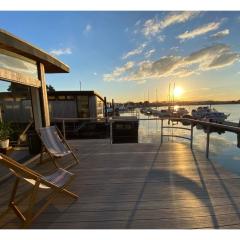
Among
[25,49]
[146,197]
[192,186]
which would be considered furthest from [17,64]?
[192,186]

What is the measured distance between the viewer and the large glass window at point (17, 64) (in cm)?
440

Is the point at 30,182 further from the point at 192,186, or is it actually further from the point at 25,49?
the point at 25,49

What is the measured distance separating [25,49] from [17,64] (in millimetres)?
525

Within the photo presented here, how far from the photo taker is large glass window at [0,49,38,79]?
173 inches

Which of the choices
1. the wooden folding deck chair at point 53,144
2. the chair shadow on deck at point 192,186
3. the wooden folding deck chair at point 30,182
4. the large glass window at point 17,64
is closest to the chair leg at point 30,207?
the wooden folding deck chair at point 30,182

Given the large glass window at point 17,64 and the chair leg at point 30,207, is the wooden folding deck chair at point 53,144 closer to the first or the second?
the large glass window at point 17,64

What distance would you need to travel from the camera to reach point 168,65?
17.8m

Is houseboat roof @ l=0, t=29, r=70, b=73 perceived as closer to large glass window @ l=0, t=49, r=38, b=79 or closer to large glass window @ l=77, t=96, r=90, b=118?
large glass window @ l=0, t=49, r=38, b=79

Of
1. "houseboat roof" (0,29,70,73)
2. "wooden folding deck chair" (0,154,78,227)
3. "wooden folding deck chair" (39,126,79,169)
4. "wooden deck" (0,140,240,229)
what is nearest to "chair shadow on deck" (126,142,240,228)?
"wooden deck" (0,140,240,229)

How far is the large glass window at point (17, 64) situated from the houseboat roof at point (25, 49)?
0.31ft

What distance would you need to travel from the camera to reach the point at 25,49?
15.0ft

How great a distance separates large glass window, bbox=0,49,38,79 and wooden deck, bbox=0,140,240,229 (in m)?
2.06
